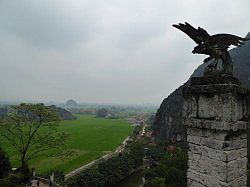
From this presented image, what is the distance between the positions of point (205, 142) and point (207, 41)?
1.76 metres

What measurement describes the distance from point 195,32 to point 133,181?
3063 cm

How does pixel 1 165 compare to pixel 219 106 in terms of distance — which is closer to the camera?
pixel 219 106

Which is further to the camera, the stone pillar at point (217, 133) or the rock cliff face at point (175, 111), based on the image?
the rock cliff face at point (175, 111)

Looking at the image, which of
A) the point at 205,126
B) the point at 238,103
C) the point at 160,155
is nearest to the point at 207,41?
the point at 238,103

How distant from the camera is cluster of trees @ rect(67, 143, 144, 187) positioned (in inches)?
1008

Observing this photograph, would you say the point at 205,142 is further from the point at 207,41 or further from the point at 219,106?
the point at 207,41

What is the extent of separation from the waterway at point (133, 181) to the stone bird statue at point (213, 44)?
94.1 feet

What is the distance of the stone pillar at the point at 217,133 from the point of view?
4.06m

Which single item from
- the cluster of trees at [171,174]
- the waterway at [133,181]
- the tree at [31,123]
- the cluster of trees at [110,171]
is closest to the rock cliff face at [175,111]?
the cluster of trees at [110,171]

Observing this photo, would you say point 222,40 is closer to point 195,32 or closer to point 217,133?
point 195,32

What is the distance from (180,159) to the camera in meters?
26.6

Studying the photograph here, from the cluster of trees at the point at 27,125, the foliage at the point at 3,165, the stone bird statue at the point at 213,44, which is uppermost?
the stone bird statue at the point at 213,44

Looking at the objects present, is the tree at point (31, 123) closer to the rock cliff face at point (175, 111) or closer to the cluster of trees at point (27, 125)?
the cluster of trees at point (27, 125)

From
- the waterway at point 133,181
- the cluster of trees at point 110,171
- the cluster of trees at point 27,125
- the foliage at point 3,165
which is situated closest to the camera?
the cluster of trees at point 27,125
